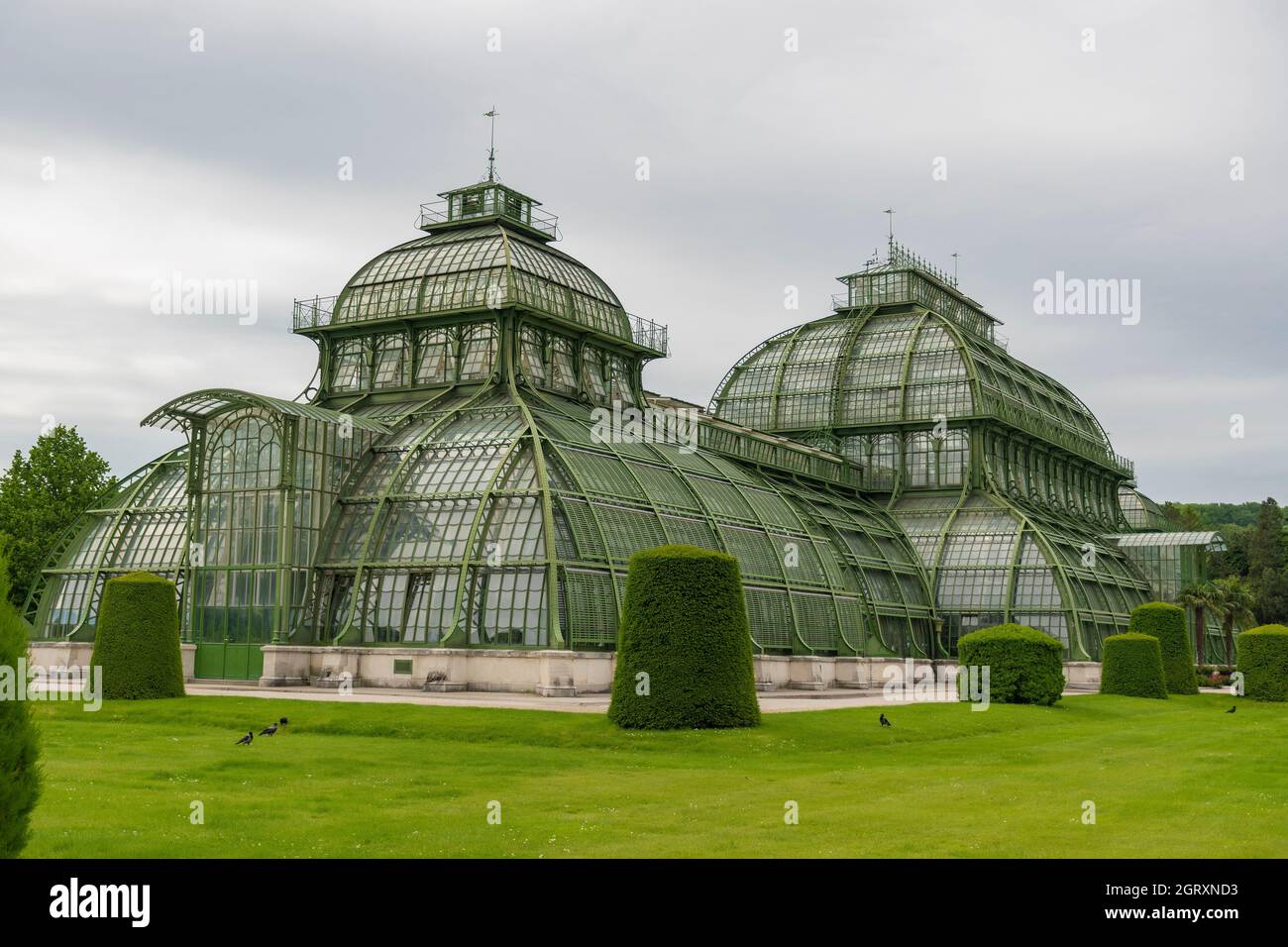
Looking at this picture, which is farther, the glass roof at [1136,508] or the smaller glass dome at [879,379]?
the glass roof at [1136,508]

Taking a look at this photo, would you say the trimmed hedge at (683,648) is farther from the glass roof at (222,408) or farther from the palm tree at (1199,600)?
the palm tree at (1199,600)

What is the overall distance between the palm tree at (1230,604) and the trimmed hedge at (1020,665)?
3844 centimetres

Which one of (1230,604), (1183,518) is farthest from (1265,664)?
(1183,518)

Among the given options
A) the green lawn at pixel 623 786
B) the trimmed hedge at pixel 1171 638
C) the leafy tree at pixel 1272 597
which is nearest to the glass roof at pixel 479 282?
the green lawn at pixel 623 786

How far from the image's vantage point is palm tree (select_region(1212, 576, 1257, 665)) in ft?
283

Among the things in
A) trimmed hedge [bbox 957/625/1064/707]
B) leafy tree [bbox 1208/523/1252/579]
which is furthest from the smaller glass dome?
leafy tree [bbox 1208/523/1252/579]

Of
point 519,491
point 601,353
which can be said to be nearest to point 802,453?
point 601,353

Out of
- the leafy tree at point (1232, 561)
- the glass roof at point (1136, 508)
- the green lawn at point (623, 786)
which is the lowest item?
the green lawn at point (623, 786)

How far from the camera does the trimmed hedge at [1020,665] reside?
52.2 m

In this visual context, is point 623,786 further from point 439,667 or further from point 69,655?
point 69,655

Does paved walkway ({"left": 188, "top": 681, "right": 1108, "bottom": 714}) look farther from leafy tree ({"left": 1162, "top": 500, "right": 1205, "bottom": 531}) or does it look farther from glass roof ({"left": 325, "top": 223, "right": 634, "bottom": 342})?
leafy tree ({"left": 1162, "top": 500, "right": 1205, "bottom": 531})

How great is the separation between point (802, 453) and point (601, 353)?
18165mm
